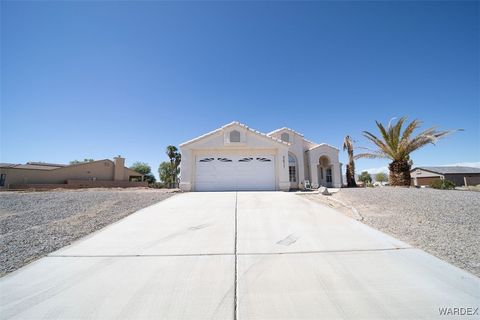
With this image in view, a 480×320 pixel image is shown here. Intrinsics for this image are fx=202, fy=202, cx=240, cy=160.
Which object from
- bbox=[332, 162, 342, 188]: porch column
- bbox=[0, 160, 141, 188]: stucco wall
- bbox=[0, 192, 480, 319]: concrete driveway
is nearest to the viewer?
bbox=[0, 192, 480, 319]: concrete driveway

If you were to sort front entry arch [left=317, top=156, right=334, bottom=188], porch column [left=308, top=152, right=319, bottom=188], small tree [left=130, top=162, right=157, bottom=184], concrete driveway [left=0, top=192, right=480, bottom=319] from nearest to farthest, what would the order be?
1. concrete driveway [left=0, top=192, right=480, bottom=319]
2. porch column [left=308, top=152, right=319, bottom=188]
3. front entry arch [left=317, top=156, right=334, bottom=188]
4. small tree [left=130, top=162, right=157, bottom=184]

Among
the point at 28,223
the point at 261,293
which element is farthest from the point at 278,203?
the point at 28,223

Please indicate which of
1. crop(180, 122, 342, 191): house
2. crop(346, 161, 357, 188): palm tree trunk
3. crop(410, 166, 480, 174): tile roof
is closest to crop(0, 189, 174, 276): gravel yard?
crop(180, 122, 342, 191): house

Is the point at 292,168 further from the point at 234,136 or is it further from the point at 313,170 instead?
the point at 234,136

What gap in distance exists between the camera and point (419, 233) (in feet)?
15.8

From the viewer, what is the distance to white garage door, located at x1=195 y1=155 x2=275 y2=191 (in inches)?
532

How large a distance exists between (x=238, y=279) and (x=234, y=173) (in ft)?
34.9

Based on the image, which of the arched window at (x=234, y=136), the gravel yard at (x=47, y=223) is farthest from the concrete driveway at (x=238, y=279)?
the arched window at (x=234, y=136)

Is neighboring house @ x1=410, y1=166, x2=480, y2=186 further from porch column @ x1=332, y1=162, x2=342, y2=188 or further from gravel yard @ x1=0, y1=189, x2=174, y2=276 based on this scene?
gravel yard @ x1=0, y1=189, x2=174, y2=276

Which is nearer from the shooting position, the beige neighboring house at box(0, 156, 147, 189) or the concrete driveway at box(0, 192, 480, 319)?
the concrete driveway at box(0, 192, 480, 319)

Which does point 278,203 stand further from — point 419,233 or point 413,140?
point 413,140

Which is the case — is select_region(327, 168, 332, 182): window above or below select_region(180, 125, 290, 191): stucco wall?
below

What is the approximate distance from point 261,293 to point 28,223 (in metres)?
7.53

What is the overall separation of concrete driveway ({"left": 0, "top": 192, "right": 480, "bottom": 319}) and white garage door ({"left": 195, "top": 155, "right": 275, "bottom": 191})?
837 centimetres
